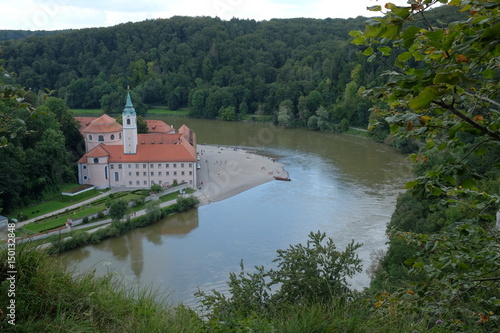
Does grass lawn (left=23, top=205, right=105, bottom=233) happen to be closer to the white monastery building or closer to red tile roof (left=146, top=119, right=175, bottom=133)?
the white monastery building

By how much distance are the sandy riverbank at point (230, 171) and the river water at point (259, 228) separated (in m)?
0.75

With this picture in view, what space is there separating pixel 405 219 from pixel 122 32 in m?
50.2

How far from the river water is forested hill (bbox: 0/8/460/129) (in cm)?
1452

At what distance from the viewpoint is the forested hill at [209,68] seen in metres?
40.0

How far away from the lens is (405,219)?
40.7 feet

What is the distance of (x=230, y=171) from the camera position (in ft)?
77.5

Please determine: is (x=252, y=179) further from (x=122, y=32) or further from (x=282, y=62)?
(x=122, y=32)

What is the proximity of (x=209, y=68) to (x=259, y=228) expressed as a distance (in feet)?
121

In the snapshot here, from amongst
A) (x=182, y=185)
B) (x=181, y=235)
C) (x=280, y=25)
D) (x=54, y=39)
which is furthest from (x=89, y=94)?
(x=181, y=235)

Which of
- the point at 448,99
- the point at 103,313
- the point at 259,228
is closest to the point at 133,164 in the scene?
the point at 259,228

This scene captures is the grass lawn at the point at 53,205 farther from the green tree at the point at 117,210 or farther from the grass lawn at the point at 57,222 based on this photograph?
the green tree at the point at 117,210

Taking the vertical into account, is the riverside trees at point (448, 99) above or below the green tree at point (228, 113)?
above

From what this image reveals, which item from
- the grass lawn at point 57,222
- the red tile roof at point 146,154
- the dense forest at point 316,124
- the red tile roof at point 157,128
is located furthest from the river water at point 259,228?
the red tile roof at point 157,128

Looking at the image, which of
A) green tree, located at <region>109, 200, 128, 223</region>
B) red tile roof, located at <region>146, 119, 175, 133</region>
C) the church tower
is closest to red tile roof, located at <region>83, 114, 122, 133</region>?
the church tower
